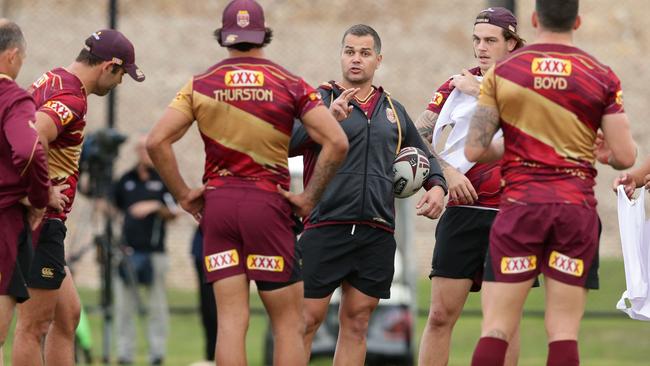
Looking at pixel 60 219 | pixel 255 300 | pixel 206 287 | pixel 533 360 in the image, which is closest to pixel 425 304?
pixel 255 300

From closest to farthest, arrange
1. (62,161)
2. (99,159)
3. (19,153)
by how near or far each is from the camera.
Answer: (19,153), (62,161), (99,159)

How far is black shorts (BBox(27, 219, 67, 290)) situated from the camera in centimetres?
768

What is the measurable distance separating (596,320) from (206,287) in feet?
23.0

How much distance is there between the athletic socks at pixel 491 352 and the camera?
658 cm

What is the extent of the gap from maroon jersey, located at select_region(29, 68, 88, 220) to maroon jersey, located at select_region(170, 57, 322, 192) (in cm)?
83

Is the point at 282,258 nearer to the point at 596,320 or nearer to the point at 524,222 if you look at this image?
the point at 524,222

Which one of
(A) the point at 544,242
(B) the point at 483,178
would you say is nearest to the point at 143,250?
(B) the point at 483,178

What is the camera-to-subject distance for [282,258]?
713cm

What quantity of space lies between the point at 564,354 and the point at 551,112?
1.18 metres

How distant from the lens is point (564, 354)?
6.57 meters

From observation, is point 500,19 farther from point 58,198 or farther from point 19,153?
point 19,153

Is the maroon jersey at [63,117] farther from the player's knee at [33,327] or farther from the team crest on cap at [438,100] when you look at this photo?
the team crest on cap at [438,100]

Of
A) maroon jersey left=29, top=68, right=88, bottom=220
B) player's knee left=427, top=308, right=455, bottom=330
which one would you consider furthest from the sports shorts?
player's knee left=427, top=308, right=455, bottom=330

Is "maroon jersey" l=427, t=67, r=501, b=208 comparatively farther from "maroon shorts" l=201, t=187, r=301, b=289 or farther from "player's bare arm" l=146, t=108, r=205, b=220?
"player's bare arm" l=146, t=108, r=205, b=220
